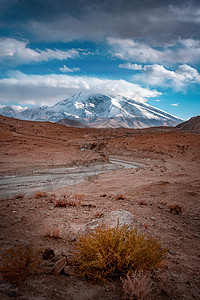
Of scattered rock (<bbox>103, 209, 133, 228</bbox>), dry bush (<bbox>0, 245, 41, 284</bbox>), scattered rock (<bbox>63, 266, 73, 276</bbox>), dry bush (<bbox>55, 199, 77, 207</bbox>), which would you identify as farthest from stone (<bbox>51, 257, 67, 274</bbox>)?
dry bush (<bbox>55, 199, 77, 207</bbox>)

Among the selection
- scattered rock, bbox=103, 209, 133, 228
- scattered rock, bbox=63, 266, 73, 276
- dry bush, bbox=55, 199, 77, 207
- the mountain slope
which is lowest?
dry bush, bbox=55, 199, 77, 207

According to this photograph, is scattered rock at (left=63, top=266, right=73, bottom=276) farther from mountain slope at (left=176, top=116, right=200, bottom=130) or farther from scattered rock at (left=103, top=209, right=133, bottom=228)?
mountain slope at (left=176, top=116, right=200, bottom=130)

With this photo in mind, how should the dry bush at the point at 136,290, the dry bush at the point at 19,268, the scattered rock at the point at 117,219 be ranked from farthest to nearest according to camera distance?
the scattered rock at the point at 117,219 → the dry bush at the point at 19,268 → the dry bush at the point at 136,290

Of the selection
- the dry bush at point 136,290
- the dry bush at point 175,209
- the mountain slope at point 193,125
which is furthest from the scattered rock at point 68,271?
the mountain slope at point 193,125

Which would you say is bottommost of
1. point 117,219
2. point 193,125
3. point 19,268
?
point 117,219

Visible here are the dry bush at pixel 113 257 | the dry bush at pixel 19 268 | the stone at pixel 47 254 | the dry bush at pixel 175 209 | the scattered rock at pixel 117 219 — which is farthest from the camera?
the dry bush at pixel 175 209

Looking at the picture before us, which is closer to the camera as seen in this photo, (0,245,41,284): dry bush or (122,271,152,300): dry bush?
(122,271,152,300): dry bush

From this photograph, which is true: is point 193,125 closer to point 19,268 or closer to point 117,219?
point 117,219

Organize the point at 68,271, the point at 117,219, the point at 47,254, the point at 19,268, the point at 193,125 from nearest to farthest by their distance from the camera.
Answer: the point at 19,268 < the point at 68,271 < the point at 47,254 < the point at 117,219 < the point at 193,125

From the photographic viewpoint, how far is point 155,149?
37062 millimetres

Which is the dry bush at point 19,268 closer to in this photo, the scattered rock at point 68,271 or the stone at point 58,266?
the stone at point 58,266

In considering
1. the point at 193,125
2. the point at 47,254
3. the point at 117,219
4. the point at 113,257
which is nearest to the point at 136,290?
the point at 113,257

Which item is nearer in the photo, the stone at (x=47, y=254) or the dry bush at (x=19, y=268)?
the dry bush at (x=19, y=268)

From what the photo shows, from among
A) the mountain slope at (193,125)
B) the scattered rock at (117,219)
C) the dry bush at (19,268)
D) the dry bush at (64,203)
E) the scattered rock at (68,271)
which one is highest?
the mountain slope at (193,125)
